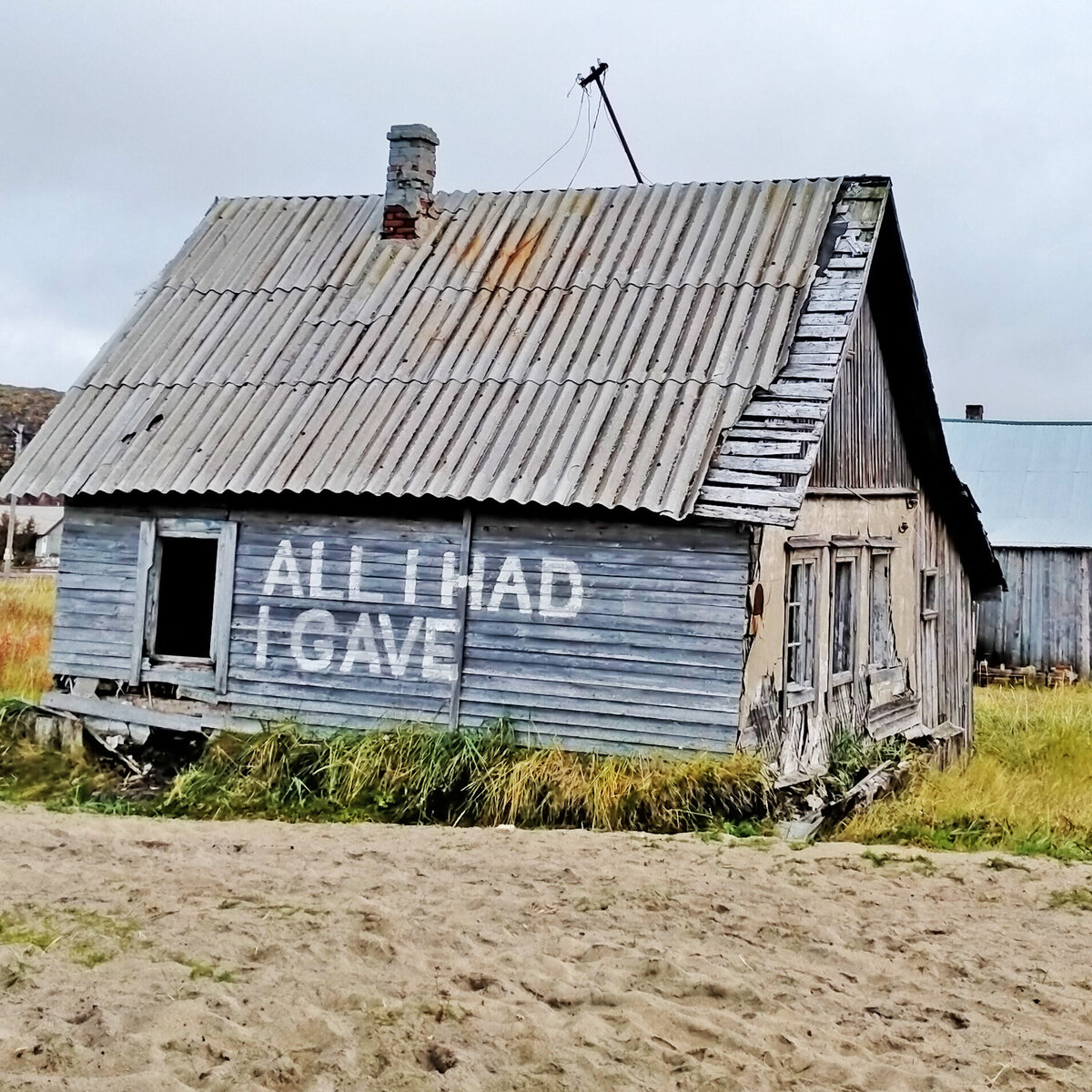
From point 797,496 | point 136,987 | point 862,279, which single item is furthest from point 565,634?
point 136,987

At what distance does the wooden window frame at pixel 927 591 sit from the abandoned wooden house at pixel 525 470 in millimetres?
543

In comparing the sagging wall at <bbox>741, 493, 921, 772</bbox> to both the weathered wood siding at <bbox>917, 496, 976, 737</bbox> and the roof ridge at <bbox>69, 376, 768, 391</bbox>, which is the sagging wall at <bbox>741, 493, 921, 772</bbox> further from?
the roof ridge at <bbox>69, 376, 768, 391</bbox>

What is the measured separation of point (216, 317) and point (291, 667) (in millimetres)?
4161

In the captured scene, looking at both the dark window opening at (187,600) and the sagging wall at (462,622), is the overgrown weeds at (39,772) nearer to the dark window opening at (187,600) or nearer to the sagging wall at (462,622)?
the sagging wall at (462,622)

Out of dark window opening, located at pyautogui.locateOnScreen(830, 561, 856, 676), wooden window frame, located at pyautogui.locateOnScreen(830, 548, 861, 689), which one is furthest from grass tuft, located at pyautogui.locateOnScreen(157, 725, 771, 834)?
dark window opening, located at pyautogui.locateOnScreen(830, 561, 856, 676)

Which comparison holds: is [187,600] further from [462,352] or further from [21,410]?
[21,410]

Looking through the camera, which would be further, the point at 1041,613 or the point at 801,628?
the point at 1041,613

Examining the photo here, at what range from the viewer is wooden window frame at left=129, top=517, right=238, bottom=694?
11164mm

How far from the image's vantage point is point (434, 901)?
6.91 meters

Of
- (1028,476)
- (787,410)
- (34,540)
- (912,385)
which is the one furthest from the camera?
(34,540)

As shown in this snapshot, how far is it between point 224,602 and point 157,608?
79cm

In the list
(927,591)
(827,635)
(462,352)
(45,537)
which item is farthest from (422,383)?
(45,537)

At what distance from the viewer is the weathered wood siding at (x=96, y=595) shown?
11.5 meters

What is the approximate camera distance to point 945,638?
1516cm
